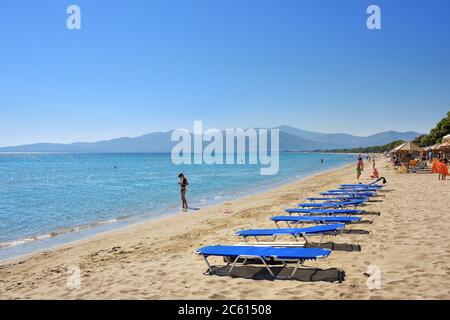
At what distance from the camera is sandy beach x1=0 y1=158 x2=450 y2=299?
525 cm

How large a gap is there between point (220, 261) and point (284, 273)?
1463 mm

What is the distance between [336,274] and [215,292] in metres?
1.95

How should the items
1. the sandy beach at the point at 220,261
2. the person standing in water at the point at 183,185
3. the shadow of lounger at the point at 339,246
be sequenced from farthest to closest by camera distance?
1. the person standing in water at the point at 183,185
2. the shadow of lounger at the point at 339,246
3. the sandy beach at the point at 220,261

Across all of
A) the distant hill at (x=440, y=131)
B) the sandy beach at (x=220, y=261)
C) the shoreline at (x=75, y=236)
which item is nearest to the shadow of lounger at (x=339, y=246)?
the sandy beach at (x=220, y=261)

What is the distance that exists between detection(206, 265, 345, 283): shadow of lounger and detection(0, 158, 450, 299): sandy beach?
0.03 m

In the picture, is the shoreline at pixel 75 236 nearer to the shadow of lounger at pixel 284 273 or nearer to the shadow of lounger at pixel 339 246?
the shadow of lounger at pixel 284 273

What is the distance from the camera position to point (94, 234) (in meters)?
13.0

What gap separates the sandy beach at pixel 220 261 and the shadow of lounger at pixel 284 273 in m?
0.03

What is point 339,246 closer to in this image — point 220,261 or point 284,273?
point 284,273

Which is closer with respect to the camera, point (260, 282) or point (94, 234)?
point (260, 282)

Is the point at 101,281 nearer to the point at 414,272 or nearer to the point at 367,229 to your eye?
the point at 414,272

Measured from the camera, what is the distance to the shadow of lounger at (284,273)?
572 centimetres
